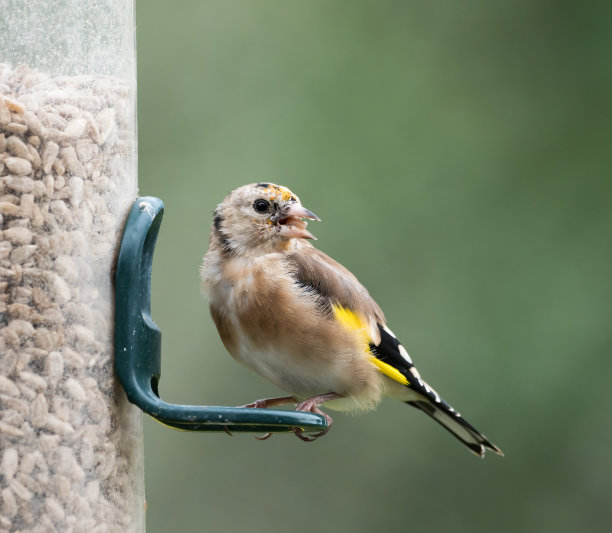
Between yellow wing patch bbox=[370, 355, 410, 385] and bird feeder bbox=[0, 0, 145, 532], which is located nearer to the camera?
bird feeder bbox=[0, 0, 145, 532]

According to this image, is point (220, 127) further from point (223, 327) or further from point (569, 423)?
point (223, 327)

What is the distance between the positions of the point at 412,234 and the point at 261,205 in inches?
124

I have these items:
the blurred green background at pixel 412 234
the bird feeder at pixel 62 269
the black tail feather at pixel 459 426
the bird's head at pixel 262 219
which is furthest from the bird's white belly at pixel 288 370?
the blurred green background at pixel 412 234

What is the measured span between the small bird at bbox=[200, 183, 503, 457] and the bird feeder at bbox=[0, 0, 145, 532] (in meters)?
0.88

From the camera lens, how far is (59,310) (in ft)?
9.29

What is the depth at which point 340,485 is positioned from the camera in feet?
22.5

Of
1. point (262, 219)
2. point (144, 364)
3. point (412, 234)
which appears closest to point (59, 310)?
point (144, 364)

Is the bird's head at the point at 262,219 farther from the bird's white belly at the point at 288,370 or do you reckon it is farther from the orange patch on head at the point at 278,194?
the bird's white belly at the point at 288,370

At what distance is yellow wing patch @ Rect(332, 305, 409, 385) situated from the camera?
13.2 ft

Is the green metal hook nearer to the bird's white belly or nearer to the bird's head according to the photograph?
the bird's white belly

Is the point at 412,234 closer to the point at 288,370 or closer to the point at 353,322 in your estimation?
the point at 353,322

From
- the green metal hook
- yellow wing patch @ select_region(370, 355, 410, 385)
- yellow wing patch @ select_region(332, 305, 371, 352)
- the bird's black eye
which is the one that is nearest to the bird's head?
the bird's black eye

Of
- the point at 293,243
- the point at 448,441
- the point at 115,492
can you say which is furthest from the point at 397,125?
the point at 115,492

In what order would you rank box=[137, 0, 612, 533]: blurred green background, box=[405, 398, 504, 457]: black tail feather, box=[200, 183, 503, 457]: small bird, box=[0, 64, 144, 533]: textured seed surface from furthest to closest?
box=[137, 0, 612, 533]: blurred green background < box=[405, 398, 504, 457]: black tail feather < box=[200, 183, 503, 457]: small bird < box=[0, 64, 144, 533]: textured seed surface
